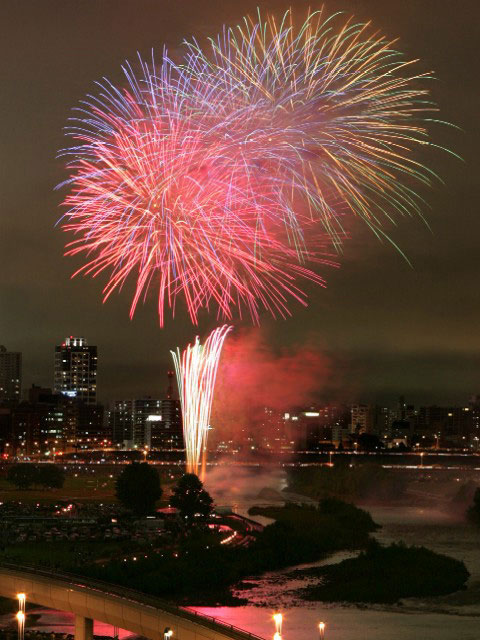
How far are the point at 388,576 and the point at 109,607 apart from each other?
51.8ft

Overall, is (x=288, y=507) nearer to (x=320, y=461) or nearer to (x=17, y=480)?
(x=17, y=480)

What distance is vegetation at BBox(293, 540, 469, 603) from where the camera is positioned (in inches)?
1252

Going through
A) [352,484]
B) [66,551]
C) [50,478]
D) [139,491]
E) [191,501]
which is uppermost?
[50,478]

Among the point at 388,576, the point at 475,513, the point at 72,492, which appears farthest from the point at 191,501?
the point at 72,492

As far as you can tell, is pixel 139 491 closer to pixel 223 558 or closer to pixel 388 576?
pixel 223 558

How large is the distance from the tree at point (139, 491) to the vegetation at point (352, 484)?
20.8m

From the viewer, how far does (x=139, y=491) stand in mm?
53406

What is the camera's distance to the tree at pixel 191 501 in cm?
4853

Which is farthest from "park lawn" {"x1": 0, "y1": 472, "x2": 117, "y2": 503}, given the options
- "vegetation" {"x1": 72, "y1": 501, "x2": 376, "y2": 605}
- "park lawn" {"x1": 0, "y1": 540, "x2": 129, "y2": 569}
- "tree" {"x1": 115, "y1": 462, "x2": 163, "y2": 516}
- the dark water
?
the dark water

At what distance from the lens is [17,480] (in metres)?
72.4

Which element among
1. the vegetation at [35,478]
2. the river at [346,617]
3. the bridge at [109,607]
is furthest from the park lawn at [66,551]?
the vegetation at [35,478]

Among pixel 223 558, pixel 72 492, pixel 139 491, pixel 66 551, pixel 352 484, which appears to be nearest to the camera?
pixel 223 558

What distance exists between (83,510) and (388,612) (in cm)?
2954

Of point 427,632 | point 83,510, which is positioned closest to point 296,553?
point 427,632
